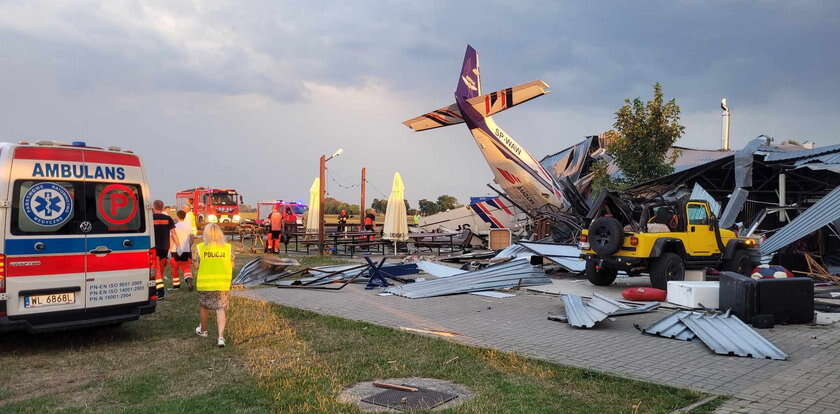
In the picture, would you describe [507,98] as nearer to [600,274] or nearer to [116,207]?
[600,274]

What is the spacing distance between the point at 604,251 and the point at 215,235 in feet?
25.4

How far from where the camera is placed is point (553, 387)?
18.0 feet

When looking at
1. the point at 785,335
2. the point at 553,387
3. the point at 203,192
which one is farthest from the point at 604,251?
the point at 203,192

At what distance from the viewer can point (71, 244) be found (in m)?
6.91

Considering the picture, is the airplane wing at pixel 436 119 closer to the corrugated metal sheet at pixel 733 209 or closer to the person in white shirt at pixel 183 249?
the corrugated metal sheet at pixel 733 209

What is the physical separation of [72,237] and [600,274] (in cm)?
995

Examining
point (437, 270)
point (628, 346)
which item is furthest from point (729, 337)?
point (437, 270)

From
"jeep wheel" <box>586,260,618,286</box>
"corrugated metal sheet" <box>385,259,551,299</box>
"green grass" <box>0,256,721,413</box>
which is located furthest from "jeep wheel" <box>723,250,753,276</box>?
"green grass" <box>0,256,721,413</box>

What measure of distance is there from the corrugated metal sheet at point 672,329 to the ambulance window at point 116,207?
6642 mm

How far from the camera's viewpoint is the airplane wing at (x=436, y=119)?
26.1m

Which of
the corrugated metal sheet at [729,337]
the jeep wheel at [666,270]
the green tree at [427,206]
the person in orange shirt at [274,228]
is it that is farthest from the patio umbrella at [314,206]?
the green tree at [427,206]

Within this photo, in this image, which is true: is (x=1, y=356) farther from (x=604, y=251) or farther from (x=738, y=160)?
A: (x=738, y=160)

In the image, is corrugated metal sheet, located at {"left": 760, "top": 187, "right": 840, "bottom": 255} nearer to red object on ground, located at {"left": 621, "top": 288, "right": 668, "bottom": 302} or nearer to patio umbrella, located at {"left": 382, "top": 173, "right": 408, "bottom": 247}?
red object on ground, located at {"left": 621, "top": 288, "right": 668, "bottom": 302}

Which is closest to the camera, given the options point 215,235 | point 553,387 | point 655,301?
point 553,387
